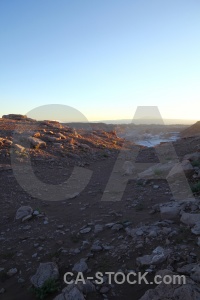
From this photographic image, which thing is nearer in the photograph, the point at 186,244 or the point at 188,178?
the point at 186,244

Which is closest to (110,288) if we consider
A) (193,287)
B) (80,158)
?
(193,287)

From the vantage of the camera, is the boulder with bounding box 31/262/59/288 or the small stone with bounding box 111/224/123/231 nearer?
the boulder with bounding box 31/262/59/288

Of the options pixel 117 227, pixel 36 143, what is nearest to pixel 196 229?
pixel 117 227

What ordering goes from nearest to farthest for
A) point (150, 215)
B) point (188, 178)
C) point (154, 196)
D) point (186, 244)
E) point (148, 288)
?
point (148, 288)
point (186, 244)
point (150, 215)
point (154, 196)
point (188, 178)

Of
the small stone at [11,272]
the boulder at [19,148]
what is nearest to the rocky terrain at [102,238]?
the small stone at [11,272]

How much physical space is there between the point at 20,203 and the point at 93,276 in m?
4.11

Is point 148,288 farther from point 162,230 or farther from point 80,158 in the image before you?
point 80,158

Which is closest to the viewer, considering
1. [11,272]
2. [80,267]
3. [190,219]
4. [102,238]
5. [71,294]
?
[71,294]

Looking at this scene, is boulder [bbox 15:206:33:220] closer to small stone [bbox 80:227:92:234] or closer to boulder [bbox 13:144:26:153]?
small stone [bbox 80:227:92:234]

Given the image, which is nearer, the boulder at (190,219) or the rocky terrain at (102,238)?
the rocky terrain at (102,238)

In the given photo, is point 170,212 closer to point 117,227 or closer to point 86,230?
point 117,227

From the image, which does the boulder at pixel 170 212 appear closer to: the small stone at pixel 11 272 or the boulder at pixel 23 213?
the small stone at pixel 11 272

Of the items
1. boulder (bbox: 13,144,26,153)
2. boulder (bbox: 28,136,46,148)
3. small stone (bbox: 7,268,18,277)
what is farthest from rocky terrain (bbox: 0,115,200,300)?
boulder (bbox: 28,136,46,148)

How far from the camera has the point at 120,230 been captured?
491 cm
